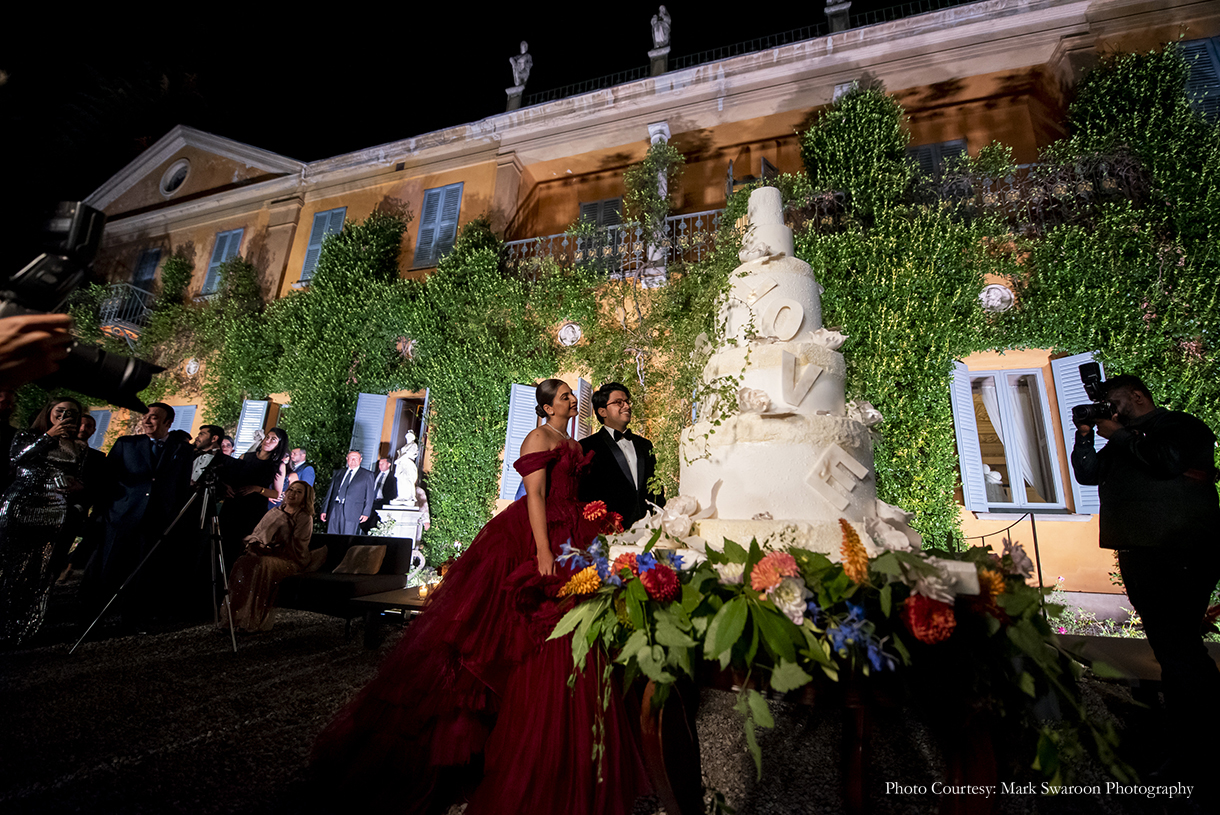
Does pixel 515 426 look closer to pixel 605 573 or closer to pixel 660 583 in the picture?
pixel 605 573

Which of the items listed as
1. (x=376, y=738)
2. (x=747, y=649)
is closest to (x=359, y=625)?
(x=376, y=738)

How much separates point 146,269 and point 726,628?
766 inches

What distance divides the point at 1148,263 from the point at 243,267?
16.8 meters

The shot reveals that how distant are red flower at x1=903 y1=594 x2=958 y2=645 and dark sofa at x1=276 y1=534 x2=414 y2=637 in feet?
15.9

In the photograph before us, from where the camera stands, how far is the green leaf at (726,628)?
1.57 meters

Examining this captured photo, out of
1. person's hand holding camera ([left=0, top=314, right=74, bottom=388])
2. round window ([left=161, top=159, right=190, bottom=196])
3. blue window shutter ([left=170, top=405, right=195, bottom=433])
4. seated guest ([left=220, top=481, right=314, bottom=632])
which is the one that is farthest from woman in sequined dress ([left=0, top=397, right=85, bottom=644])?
round window ([left=161, top=159, right=190, bottom=196])

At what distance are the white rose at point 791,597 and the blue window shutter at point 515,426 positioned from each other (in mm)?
7416

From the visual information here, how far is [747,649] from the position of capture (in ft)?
5.33

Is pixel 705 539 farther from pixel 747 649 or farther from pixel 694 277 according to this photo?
pixel 694 277

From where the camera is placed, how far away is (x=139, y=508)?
17.3 feet

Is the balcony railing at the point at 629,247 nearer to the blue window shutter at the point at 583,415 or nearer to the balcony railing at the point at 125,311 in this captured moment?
the blue window shutter at the point at 583,415

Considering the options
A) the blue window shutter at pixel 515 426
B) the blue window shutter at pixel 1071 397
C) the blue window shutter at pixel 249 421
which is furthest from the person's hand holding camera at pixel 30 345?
the blue window shutter at pixel 249 421

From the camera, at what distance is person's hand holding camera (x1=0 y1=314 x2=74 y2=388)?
134cm

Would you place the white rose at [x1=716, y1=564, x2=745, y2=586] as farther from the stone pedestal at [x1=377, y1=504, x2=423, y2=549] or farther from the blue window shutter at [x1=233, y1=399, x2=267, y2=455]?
the blue window shutter at [x1=233, y1=399, x2=267, y2=455]
